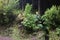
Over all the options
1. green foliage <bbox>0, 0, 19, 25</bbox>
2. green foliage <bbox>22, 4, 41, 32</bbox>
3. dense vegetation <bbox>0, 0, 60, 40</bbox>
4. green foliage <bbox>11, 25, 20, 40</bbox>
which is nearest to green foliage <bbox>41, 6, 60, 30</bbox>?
dense vegetation <bbox>0, 0, 60, 40</bbox>

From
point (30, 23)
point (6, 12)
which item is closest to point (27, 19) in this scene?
point (30, 23)

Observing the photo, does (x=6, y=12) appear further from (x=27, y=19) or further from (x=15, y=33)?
(x=15, y=33)

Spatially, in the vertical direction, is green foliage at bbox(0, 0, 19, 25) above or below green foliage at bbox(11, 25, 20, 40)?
above

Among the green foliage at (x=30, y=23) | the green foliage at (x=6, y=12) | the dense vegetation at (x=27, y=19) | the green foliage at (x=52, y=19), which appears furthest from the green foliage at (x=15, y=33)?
the green foliage at (x=52, y=19)

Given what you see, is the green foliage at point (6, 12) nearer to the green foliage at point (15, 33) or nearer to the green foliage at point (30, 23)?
the green foliage at point (15, 33)

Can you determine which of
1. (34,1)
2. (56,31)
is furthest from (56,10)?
(34,1)

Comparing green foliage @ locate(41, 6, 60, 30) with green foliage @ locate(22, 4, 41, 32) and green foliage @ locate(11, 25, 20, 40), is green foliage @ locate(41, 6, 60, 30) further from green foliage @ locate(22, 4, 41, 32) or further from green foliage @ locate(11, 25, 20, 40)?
green foliage @ locate(11, 25, 20, 40)

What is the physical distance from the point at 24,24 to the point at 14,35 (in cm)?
70

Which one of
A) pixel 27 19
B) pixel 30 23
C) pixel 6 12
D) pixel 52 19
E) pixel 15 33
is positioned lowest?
pixel 15 33

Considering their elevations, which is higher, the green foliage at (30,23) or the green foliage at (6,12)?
the green foliage at (6,12)

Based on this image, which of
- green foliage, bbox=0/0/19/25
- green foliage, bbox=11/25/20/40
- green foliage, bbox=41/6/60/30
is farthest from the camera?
green foliage, bbox=0/0/19/25

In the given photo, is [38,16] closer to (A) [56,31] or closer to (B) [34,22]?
(B) [34,22]

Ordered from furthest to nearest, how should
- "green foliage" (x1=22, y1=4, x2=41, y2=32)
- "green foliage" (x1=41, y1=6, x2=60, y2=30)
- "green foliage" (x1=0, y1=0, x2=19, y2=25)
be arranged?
"green foliage" (x1=0, y1=0, x2=19, y2=25) < "green foliage" (x1=22, y1=4, x2=41, y2=32) < "green foliage" (x1=41, y1=6, x2=60, y2=30)

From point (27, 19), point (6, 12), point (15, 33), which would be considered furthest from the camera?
point (6, 12)
